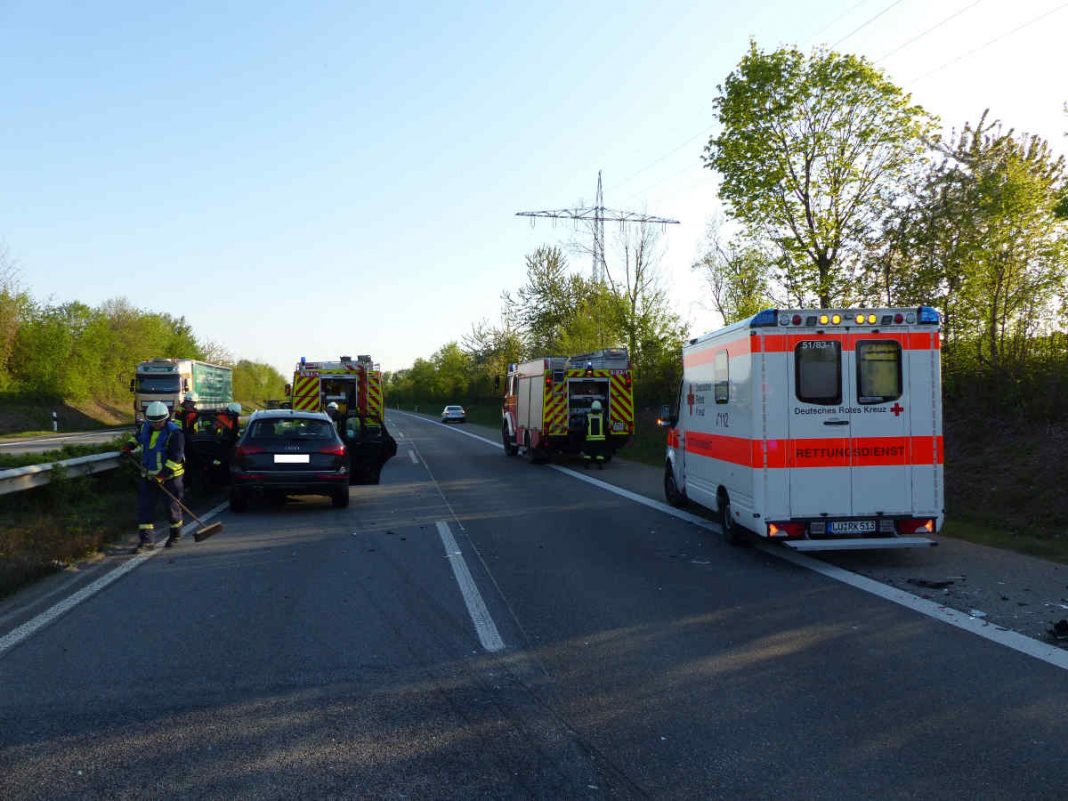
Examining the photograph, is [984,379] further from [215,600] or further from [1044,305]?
[215,600]

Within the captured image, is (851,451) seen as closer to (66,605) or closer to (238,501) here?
(66,605)

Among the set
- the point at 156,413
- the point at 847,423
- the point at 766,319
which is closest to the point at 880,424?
the point at 847,423

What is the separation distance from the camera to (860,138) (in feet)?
64.1

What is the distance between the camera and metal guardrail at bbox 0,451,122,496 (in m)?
10.2

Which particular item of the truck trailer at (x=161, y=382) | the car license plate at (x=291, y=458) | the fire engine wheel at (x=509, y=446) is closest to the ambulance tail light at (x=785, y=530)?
the car license plate at (x=291, y=458)

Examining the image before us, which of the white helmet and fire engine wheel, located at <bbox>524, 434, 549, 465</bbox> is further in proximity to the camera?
fire engine wheel, located at <bbox>524, 434, 549, 465</bbox>

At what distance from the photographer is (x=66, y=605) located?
23.2 feet

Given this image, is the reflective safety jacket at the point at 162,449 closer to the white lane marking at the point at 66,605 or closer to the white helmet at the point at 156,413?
the white helmet at the point at 156,413

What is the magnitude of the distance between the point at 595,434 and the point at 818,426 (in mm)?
11761

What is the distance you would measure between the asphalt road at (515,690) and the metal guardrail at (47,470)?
2820 mm

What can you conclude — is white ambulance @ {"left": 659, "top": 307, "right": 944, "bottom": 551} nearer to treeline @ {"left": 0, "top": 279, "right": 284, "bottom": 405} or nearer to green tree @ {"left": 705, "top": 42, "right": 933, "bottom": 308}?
green tree @ {"left": 705, "top": 42, "right": 933, "bottom": 308}

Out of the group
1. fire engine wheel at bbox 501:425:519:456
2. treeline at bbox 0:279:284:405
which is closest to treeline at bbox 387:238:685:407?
fire engine wheel at bbox 501:425:519:456

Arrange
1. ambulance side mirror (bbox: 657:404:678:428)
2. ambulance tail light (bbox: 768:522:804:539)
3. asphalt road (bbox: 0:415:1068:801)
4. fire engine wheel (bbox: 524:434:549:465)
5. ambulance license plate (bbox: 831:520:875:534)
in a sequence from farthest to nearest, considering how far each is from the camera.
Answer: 1. fire engine wheel (bbox: 524:434:549:465)
2. ambulance side mirror (bbox: 657:404:678:428)
3. ambulance license plate (bbox: 831:520:875:534)
4. ambulance tail light (bbox: 768:522:804:539)
5. asphalt road (bbox: 0:415:1068:801)

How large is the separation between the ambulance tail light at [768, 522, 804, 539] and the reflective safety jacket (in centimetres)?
689
